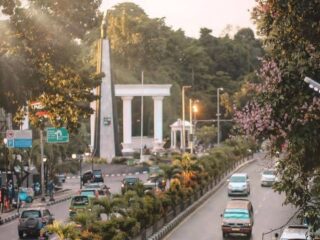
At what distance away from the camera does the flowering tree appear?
15.1 m

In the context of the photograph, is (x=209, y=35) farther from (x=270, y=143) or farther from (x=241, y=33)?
(x=270, y=143)

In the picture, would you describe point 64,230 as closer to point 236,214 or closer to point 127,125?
point 236,214

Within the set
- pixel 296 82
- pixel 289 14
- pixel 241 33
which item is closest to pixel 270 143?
pixel 296 82

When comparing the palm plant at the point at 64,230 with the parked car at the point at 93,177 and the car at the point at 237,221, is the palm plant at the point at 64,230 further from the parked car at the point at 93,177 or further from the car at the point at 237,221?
the parked car at the point at 93,177

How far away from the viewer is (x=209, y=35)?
125 meters

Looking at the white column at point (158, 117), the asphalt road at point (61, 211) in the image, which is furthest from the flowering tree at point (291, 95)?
the white column at point (158, 117)

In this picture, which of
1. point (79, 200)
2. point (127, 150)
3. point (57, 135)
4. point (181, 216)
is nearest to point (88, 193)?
point (79, 200)

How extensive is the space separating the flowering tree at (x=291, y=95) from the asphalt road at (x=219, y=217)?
23.0 ft

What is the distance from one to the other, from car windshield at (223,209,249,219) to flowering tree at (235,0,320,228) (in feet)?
45.3

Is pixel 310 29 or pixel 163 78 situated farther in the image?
pixel 163 78

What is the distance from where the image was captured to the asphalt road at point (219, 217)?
30.9 m

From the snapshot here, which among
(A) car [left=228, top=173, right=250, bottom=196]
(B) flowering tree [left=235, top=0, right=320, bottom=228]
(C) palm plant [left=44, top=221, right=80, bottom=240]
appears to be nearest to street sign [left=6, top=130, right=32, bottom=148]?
(A) car [left=228, top=173, right=250, bottom=196]

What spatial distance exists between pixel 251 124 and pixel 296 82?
1.66 m

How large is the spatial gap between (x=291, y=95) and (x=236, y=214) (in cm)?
1538
